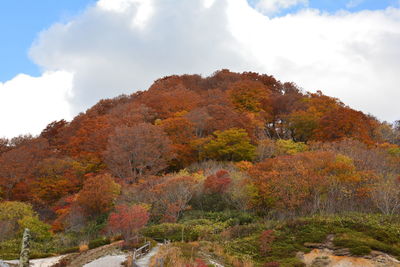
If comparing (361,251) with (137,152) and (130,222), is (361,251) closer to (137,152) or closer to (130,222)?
(130,222)

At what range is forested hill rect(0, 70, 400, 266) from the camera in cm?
2781

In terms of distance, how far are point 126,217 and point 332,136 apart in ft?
84.3

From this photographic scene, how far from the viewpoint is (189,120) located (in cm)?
4725

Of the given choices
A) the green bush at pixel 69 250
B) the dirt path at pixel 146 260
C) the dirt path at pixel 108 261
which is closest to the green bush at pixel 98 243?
the green bush at pixel 69 250

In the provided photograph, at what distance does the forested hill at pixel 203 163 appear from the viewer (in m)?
27.8

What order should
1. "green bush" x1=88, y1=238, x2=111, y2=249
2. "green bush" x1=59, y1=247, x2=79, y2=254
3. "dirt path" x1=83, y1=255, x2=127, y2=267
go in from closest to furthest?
"dirt path" x1=83, y1=255, x2=127, y2=267 → "green bush" x1=88, y1=238, x2=111, y2=249 → "green bush" x1=59, y1=247, x2=79, y2=254

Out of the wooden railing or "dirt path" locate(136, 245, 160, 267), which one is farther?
the wooden railing

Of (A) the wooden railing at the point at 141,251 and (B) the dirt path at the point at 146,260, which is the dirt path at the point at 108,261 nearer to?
(A) the wooden railing at the point at 141,251

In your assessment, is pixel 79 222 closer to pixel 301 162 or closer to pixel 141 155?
pixel 141 155

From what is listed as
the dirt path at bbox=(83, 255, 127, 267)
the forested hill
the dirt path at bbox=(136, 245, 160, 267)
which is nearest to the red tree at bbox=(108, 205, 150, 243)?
the forested hill

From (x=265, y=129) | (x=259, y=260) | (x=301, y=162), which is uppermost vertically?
(x=265, y=129)

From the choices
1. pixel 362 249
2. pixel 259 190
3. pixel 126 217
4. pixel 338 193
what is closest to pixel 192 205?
pixel 259 190

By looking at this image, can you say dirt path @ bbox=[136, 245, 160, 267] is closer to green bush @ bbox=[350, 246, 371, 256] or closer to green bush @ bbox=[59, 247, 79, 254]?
green bush @ bbox=[59, 247, 79, 254]

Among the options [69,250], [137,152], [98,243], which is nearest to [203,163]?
[137,152]
